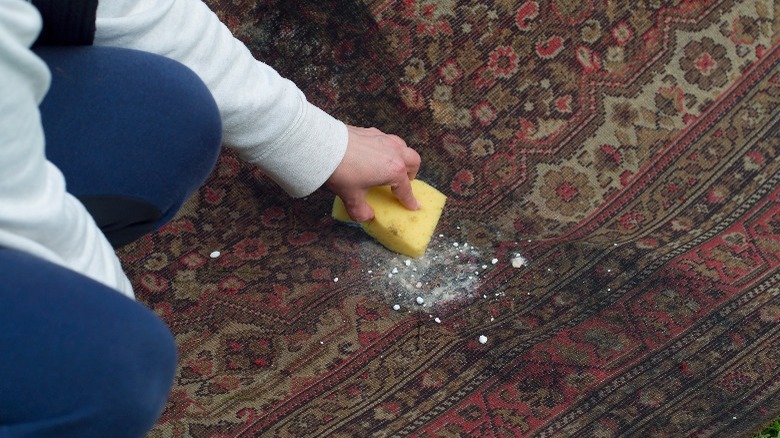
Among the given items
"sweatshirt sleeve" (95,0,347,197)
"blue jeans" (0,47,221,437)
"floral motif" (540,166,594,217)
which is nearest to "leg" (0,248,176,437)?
"blue jeans" (0,47,221,437)

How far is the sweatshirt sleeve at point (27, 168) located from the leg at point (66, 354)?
26 mm

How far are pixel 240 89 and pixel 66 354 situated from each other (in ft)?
1.53

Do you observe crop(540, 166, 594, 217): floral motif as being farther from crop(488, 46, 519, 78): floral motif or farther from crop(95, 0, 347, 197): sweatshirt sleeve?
crop(95, 0, 347, 197): sweatshirt sleeve

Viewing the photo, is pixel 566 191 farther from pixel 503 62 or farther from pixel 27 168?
pixel 27 168

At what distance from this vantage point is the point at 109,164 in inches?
36.0

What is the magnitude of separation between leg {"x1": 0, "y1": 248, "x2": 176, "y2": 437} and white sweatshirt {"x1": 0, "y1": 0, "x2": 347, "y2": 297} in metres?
0.04

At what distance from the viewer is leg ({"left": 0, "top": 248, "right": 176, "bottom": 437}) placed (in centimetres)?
69

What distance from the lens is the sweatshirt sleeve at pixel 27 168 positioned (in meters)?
A: 0.65

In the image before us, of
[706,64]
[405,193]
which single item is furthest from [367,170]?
[706,64]

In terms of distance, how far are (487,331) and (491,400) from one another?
0.40 feet

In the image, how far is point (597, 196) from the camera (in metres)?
1.55

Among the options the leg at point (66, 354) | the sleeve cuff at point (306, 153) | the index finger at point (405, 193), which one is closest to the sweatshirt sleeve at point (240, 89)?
the sleeve cuff at point (306, 153)

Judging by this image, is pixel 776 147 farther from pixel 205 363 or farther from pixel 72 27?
pixel 72 27

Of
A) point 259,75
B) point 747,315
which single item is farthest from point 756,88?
point 259,75
